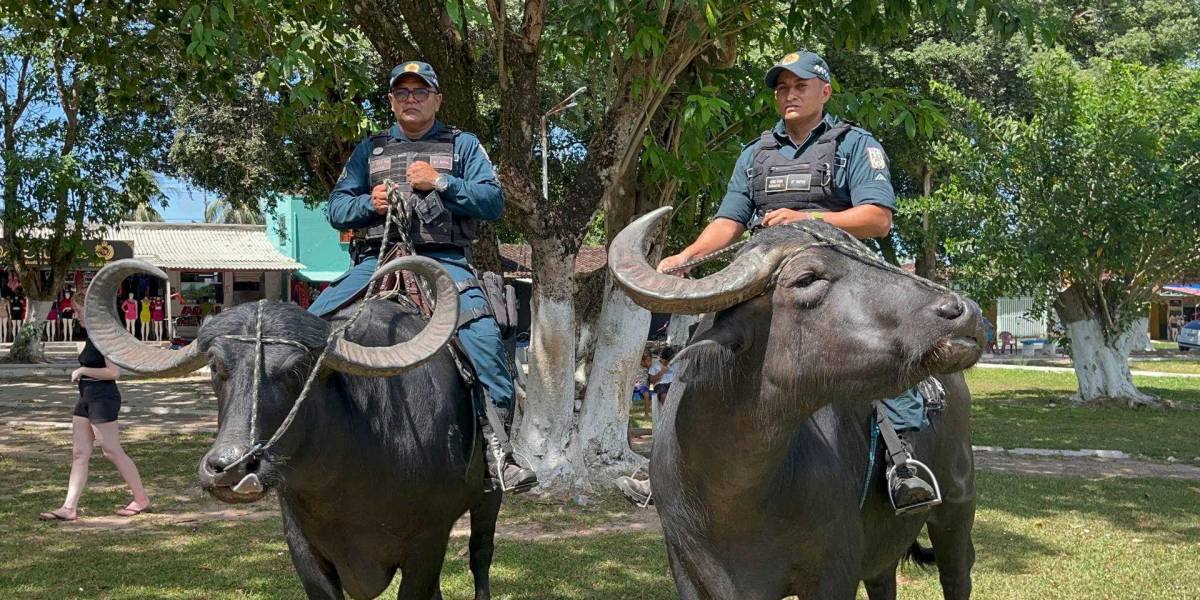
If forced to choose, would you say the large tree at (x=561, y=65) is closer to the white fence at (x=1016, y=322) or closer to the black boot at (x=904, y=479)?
the black boot at (x=904, y=479)

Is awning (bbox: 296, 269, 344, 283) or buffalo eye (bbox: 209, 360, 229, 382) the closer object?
buffalo eye (bbox: 209, 360, 229, 382)

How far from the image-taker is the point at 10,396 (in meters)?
18.6

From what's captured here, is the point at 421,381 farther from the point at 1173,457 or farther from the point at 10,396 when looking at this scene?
the point at 10,396

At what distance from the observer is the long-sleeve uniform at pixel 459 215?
502 centimetres

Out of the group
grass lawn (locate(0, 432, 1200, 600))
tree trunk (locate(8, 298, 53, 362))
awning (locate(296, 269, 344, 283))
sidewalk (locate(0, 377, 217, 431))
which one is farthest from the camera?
awning (locate(296, 269, 344, 283))

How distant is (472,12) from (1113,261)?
14.8 meters

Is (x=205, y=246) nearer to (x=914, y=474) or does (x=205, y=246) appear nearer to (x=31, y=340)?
(x=31, y=340)

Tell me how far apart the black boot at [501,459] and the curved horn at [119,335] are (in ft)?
5.10

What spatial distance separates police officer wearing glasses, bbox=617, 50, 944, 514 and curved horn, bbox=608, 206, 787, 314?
2.59 feet

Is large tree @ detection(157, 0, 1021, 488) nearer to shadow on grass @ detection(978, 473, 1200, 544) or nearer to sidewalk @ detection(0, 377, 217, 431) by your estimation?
shadow on grass @ detection(978, 473, 1200, 544)

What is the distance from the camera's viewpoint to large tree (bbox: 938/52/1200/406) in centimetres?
1725

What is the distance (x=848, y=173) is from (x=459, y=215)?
2.07m

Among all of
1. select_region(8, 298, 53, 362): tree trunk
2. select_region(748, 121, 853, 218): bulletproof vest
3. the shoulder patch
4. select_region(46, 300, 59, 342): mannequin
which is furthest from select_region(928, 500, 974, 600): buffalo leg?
select_region(46, 300, 59, 342): mannequin

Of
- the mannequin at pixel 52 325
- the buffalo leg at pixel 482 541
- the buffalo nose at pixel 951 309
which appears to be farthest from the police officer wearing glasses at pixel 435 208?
the mannequin at pixel 52 325
